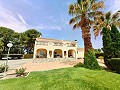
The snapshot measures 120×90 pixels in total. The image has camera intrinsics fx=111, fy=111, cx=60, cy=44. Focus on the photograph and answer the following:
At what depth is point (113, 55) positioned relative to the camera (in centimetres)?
1562

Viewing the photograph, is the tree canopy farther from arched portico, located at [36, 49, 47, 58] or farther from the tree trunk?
the tree trunk

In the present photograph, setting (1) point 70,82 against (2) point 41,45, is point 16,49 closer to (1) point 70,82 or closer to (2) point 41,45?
(2) point 41,45

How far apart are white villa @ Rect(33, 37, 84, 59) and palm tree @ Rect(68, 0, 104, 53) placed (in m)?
22.0

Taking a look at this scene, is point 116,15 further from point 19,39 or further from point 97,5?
point 19,39

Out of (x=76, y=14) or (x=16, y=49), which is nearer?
(x=76, y=14)

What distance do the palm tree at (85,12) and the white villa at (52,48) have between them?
2204 cm

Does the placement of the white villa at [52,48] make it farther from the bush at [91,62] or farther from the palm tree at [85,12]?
the bush at [91,62]

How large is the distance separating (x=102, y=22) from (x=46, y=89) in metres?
15.5

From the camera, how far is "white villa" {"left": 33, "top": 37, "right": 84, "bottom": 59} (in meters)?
36.9

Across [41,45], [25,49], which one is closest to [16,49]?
[25,49]

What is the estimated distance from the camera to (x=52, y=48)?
37812 mm

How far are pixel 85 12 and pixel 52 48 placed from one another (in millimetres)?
23406

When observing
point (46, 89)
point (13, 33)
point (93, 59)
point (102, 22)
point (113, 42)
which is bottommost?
point (46, 89)

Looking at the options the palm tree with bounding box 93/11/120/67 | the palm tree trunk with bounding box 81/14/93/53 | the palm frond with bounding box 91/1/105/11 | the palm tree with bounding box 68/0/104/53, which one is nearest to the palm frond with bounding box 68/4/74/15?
the palm tree with bounding box 68/0/104/53
